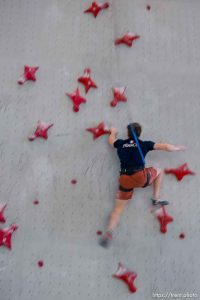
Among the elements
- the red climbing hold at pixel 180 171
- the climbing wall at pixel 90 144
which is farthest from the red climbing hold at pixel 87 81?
the red climbing hold at pixel 180 171

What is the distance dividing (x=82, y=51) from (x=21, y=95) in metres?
0.38

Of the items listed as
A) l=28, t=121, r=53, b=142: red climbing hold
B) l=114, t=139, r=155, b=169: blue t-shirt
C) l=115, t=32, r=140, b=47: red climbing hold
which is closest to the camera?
l=114, t=139, r=155, b=169: blue t-shirt

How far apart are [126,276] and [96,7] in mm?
1316

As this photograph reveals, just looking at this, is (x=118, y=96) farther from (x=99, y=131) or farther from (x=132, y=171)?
(x=132, y=171)

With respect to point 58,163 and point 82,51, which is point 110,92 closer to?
point 82,51

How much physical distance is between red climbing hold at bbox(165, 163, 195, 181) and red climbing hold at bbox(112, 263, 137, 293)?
48cm

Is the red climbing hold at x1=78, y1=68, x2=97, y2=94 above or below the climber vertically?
above

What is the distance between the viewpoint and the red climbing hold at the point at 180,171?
88.7 inches

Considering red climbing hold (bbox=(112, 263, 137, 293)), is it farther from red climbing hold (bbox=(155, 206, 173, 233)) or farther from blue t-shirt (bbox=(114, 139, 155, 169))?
blue t-shirt (bbox=(114, 139, 155, 169))

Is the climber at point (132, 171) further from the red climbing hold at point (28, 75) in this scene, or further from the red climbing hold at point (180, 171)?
the red climbing hold at point (28, 75)

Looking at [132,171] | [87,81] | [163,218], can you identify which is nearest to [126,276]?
[163,218]

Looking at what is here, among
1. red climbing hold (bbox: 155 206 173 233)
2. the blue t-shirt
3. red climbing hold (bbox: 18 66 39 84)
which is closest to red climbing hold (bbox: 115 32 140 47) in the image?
red climbing hold (bbox: 18 66 39 84)

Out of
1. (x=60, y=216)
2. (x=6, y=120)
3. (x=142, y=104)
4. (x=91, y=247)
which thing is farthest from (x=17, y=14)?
(x=91, y=247)

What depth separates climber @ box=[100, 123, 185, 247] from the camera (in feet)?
6.91
